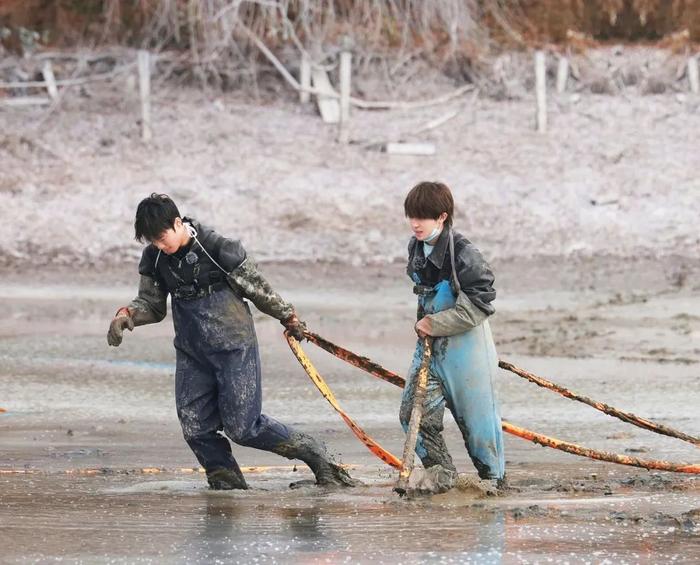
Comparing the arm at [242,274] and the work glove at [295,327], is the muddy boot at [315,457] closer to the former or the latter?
the work glove at [295,327]

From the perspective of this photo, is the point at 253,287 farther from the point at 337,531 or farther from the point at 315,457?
the point at 337,531

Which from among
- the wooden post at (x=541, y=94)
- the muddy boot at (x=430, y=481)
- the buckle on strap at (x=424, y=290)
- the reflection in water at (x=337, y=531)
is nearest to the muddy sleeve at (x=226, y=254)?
the buckle on strap at (x=424, y=290)

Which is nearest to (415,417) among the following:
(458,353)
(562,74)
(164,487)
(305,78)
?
(458,353)

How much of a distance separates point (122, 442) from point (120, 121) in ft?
46.9

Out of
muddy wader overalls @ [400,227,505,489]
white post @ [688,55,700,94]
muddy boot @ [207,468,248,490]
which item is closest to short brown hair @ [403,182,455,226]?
muddy wader overalls @ [400,227,505,489]

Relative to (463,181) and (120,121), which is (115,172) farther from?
(463,181)

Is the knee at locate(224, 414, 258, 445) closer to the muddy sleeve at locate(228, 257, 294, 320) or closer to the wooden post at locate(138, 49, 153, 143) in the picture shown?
the muddy sleeve at locate(228, 257, 294, 320)

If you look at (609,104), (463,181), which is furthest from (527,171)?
(609,104)

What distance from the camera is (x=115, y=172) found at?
835 inches

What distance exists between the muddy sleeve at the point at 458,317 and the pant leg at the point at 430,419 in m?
0.29

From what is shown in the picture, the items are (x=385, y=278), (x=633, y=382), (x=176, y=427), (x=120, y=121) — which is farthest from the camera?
(x=120, y=121)

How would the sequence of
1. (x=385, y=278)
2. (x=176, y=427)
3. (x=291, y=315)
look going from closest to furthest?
1. (x=291, y=315)
2. (x=176, y=427)
3. (x=385, y=278)

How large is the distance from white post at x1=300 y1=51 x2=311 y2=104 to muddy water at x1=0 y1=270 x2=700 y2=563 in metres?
8.03

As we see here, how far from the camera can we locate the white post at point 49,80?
22.9 meters
